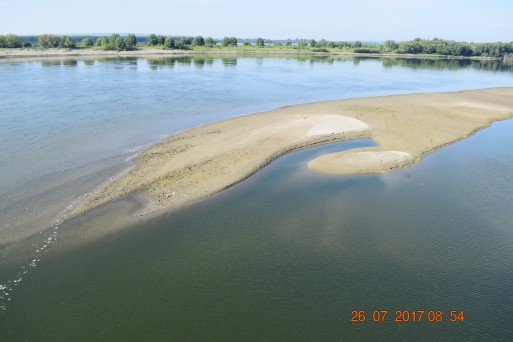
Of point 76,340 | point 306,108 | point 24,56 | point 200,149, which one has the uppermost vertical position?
point 24,56

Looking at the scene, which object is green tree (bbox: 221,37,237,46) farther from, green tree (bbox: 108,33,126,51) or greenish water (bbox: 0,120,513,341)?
greenish water (bbox: 0,120,513,341)

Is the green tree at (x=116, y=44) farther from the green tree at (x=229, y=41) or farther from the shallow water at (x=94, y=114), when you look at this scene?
the shallow water at (x=94, y=114)

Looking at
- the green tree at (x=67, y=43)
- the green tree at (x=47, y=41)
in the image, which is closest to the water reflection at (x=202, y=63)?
the green tree at (x=67, y=43)

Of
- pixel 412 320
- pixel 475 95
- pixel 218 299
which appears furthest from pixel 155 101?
pixel 475 95

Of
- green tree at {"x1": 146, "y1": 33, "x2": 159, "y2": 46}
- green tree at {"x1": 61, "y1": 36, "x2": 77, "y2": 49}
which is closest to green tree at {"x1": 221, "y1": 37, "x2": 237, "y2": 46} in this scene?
green tree at {"x1": 146, "y1": 33, "x2": 159, "y2": 46}

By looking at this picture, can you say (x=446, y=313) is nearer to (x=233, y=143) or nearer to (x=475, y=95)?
(x=233, y=143)

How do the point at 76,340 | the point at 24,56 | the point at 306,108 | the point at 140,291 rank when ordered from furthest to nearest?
the point at 24,56, the point at 306,108, the point at 140,291, the point at 76,340
